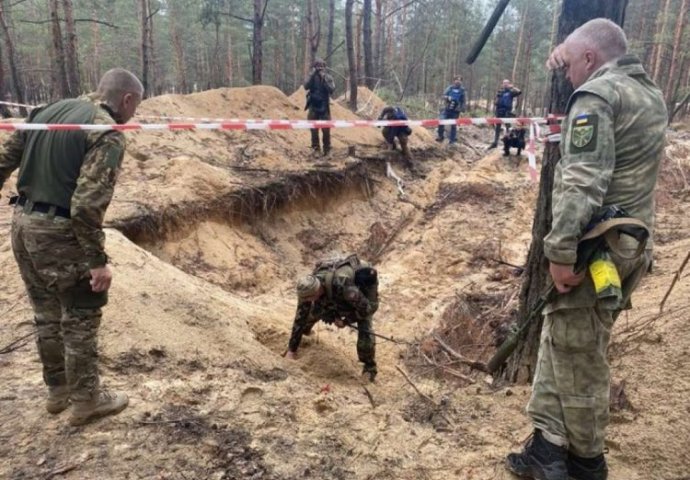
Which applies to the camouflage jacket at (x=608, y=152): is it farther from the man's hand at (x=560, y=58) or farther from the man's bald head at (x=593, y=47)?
the man's hand at (x=560, y=58)

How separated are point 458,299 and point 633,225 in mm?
3954

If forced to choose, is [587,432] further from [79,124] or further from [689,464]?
[79,124]

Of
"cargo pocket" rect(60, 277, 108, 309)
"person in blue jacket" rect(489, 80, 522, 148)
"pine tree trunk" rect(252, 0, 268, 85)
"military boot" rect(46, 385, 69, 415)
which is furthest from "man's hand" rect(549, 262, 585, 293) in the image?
"pine tree trunk" rect(252, 0, 268, 85)

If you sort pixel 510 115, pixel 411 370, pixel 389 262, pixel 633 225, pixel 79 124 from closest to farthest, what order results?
pixel 633 225
pixel 79 124
pixel 411 370
pixel 389 262
pixel 510 115

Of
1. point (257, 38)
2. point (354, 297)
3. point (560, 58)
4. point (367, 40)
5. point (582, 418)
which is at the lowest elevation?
point (354, 297)

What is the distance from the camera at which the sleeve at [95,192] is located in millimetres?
2447

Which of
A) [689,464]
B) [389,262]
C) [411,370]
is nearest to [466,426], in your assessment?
[689,464]

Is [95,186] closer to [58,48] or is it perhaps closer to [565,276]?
[565,276]

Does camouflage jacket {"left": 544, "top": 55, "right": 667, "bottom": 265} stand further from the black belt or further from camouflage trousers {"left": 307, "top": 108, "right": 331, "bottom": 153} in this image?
camouflage trousers {"left": 307, "top": 108, "right": 331, "bottom": 153}

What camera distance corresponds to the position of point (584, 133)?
1.98 metres

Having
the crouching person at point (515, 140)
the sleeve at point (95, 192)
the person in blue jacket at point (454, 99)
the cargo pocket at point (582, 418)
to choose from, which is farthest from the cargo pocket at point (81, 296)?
the person in blue jacket at point (454, 99)

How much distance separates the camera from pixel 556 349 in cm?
218

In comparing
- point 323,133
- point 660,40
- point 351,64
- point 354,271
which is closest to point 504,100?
point 351,64

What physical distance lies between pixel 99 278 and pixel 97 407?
805 millimetres
